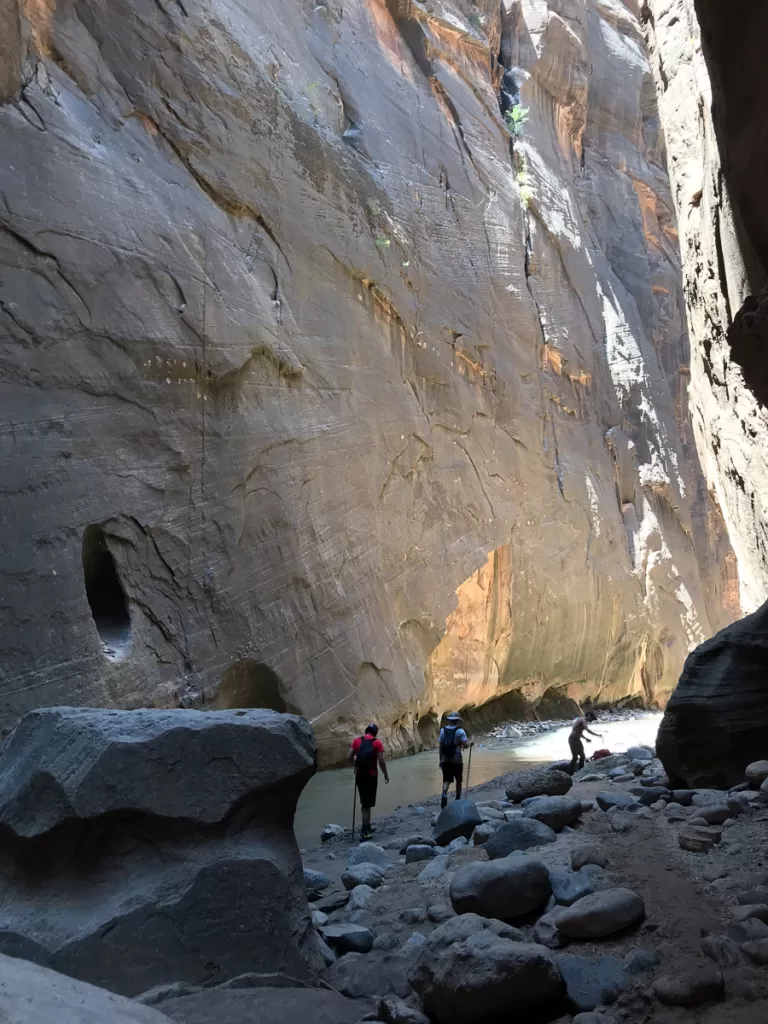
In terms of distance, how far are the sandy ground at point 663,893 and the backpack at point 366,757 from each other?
1182 millimetres

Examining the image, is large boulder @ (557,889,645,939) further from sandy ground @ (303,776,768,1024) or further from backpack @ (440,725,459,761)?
backpack @ (440,725,459,761)

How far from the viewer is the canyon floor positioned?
2.89 meters

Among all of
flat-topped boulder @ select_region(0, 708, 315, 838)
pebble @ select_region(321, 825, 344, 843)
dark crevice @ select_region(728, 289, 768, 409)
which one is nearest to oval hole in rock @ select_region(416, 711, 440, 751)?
pebble @ select_region(321, 825, 344, 843)

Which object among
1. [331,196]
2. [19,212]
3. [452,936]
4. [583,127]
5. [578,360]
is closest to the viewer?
[452,936]

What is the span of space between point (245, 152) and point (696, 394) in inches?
296

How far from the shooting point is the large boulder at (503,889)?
12.9 ft

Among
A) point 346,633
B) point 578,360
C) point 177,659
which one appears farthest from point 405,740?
point 578,360

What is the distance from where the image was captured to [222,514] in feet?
33.5

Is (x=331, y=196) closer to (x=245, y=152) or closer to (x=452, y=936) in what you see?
(x=245, y=152)

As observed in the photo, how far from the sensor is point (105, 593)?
9062 mm

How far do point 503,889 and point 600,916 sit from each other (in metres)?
0.56

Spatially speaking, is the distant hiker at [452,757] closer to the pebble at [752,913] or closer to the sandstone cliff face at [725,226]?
the sandstone cliff face at [725,226]

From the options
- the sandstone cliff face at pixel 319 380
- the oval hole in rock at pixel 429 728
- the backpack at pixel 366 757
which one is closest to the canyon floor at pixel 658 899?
the backpack at pixel 366 757

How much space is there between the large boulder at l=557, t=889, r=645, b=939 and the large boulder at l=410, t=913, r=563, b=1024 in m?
0.50
